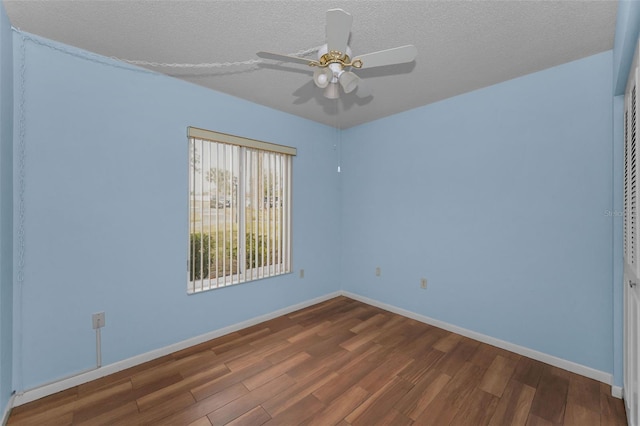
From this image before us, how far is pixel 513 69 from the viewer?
236cm

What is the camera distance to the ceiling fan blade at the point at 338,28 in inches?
49.8

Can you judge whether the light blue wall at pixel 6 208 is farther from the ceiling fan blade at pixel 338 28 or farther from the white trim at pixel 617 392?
the white trim at pixel 617 392

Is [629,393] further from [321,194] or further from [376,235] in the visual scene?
[321,194]

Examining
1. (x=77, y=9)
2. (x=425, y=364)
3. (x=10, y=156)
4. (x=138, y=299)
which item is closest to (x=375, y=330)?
(x=425, y=364)

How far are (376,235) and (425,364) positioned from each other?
1682 millimetres

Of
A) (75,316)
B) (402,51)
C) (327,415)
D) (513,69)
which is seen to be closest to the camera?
(402,51)

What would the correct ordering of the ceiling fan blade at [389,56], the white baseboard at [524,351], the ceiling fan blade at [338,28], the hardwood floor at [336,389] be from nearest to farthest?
the ceiling fan blade at [338,28] < the ceiling fan blade at [389,56] < the hardwood floor at [336,389] < the white baseboard at [524,351]

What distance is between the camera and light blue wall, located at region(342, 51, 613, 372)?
217 centimetres

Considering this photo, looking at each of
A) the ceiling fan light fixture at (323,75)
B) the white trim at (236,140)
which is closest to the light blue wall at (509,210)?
the white trim at (236,140)

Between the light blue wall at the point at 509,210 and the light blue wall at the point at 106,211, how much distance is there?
6.65ft

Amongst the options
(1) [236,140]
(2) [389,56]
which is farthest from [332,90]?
(1) [236,140]

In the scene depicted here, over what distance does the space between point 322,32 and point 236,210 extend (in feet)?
6.33

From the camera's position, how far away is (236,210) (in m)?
3.04

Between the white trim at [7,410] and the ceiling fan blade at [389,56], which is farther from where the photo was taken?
the white trim at [7,410]
